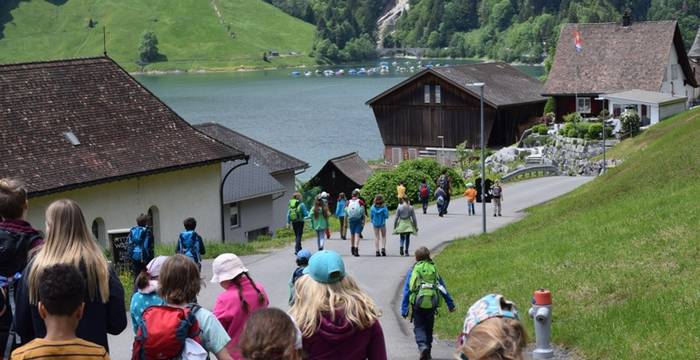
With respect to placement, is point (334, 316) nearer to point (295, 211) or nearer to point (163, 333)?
point (163, 333)

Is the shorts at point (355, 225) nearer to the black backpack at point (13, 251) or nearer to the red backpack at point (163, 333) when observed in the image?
the black backpack at point (13, 251)

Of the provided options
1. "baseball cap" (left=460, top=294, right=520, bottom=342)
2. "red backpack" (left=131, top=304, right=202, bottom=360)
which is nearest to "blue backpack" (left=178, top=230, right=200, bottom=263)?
"red backpack" (left=131, top=304, right=202, bottom=360)

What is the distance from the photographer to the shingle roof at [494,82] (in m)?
81.2

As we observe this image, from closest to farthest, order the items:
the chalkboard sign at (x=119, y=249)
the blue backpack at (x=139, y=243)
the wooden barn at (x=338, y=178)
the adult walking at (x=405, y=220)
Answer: the blue backpack at (x=139, y=243), the chalkboard sign at (x=119, y=249), the adult walking at (x=405, y=220), the wooden barn at (x=338, y=178)

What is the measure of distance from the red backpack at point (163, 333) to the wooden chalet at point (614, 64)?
7261 centimetres

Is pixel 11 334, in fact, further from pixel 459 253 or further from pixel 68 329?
pixel 459 253

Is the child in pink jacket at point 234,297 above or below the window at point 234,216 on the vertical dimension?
above

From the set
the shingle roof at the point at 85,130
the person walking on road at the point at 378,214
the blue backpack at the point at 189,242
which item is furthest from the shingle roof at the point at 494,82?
the blue backpack at the point at 189,242

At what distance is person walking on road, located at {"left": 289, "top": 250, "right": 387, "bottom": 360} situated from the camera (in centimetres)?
812

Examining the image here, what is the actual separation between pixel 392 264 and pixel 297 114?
355 feet

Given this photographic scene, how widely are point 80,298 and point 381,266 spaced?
20840 millimetres

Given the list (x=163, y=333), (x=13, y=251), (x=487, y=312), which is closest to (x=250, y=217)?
(x=13, y=251)

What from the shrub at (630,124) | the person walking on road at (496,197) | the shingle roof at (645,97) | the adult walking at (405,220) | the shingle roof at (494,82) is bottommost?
the person walking on road at (496,197)

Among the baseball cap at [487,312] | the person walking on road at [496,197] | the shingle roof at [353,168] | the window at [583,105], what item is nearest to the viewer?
the baseball cap at [487,312]
